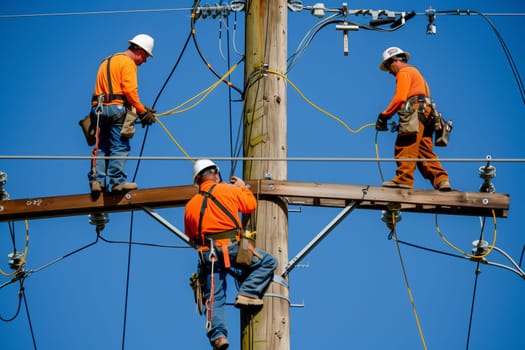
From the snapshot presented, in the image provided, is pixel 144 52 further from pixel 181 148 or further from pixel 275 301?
pixel 275 301

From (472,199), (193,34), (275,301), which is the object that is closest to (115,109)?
(193,34)

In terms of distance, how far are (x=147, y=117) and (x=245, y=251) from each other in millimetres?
2131

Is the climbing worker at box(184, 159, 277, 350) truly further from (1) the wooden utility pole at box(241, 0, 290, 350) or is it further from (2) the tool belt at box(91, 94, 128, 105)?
(2) the tool belt at box(91, 94, 128, 105)

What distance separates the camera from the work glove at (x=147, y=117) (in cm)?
1090

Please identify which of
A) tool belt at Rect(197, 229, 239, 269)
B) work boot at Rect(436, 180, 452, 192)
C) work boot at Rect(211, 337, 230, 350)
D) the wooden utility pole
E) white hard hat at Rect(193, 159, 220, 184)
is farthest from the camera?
work boot at Rect(436, 180, 452, 192)

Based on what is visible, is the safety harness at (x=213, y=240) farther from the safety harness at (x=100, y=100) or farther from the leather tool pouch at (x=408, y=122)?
the leather tool pouch at (x=408, y=122)

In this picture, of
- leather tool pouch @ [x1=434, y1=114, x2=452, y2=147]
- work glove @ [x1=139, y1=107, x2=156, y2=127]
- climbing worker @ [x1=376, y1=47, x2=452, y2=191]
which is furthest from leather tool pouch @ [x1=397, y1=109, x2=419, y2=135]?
work glove @ [x1=139, y1=107, x2=156, y2=127]

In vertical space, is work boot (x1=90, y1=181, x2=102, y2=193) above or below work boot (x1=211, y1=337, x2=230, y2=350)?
above

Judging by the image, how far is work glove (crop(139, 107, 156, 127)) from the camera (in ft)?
35.8

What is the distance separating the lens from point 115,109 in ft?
35.3

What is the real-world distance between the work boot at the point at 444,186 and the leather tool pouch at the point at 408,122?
580 millimetres

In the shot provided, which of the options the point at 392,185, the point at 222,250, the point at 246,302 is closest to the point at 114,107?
the point at 222,250

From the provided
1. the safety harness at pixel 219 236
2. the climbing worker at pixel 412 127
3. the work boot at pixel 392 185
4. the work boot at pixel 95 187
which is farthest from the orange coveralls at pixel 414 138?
the work boot at pixel 95 187

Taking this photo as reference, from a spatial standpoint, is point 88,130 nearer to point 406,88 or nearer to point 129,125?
point 129,125
